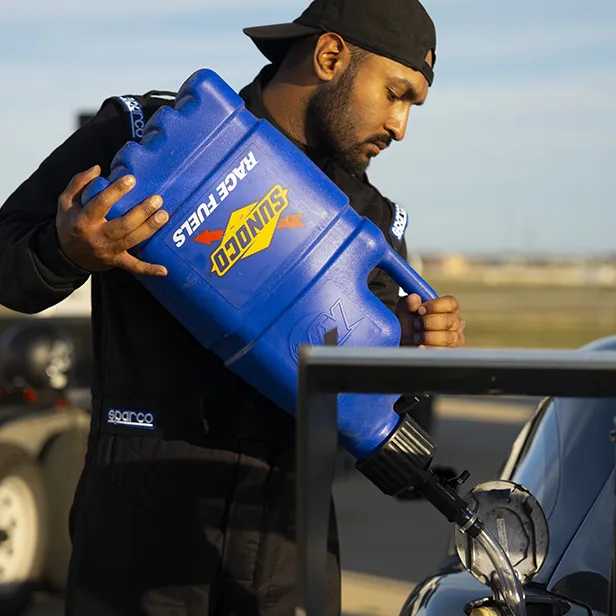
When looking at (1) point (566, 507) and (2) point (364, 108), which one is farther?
(1) point (566, 507)

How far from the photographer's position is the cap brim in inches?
99.5

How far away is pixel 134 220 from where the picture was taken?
202 centimetres

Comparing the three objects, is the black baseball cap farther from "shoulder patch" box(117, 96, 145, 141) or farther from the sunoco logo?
the sunoco logo

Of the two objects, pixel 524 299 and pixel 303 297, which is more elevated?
pixel 524 299

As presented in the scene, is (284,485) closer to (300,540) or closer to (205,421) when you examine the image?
(205,421)

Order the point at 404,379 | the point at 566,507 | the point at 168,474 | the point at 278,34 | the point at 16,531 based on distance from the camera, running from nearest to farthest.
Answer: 1. the point at 404,379
2. the point at 168,474
3. the point at 278,34
4. the point at 566,507
5. the point at 16,531

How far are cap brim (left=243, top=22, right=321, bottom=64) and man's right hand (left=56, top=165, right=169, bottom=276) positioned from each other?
0.63 m

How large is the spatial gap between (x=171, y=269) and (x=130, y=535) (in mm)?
590

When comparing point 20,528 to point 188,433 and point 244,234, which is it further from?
point 244,234

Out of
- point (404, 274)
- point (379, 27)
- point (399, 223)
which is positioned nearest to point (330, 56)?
point (379, 27)

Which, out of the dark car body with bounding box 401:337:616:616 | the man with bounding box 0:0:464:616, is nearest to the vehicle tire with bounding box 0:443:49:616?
the dark car body with bounding box 401:337:616:616

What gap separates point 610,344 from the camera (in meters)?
3.38

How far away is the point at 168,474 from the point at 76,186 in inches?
24.6

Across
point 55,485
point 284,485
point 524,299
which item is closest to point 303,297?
point 284,485
